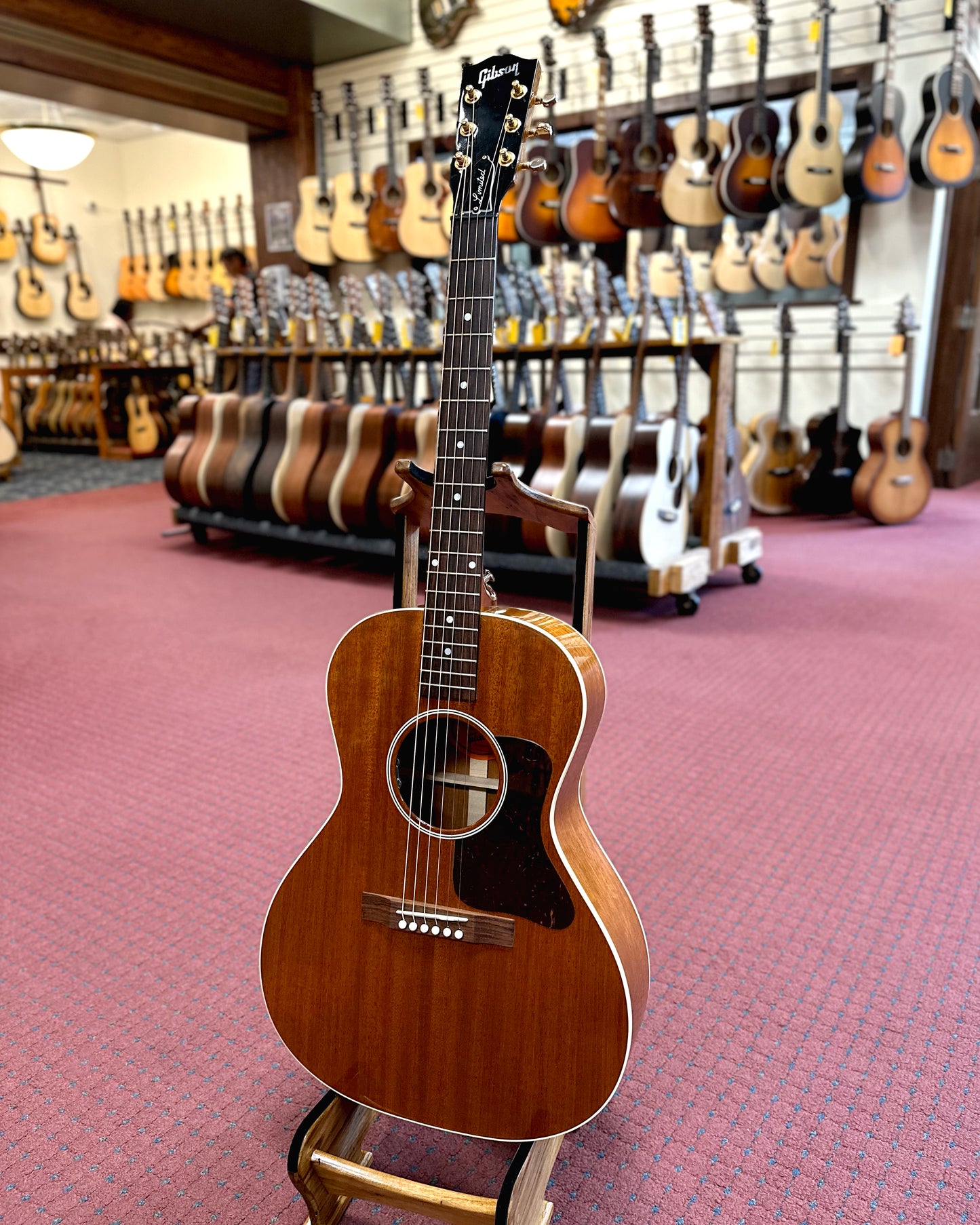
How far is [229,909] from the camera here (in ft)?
5.32

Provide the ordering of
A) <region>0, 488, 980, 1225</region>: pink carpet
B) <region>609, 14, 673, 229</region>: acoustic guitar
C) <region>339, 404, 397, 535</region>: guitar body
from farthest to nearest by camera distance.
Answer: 1. <region>609, 14, 673, 229</region>: acoustic guitar
2. <region>339, 404, 397, 535</region>: guitar body
3. <region>0, 488, 980, 1225</region>: pink carpet

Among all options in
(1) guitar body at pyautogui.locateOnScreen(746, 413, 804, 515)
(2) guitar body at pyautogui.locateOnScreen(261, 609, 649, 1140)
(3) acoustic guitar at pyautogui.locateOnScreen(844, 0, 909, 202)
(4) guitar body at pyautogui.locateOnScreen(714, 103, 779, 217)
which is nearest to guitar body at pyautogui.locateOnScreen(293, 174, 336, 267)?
(4) guitar body at pyautogui.locateOnScreen(714, 103, 779, 217)

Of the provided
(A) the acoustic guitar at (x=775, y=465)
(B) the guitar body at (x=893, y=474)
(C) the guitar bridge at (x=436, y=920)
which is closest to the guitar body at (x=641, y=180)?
(A) the acoustic guitar at (x=775, y=465)

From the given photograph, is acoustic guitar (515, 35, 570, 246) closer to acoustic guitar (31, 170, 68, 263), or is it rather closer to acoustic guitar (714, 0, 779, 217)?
acoustic guitar (714, 0, 779, 217)

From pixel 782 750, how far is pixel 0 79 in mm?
5924

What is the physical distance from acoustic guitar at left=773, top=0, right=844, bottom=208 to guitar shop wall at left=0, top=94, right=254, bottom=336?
7024 mm

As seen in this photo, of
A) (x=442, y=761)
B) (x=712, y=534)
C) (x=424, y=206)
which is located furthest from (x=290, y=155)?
(x=442, y=761)

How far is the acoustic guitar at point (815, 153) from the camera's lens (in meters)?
4.79

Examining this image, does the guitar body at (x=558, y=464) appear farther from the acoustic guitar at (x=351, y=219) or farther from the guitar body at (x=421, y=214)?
the acoustic guitar at (x=351, y=219)

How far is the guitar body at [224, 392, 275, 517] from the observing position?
13.8ft

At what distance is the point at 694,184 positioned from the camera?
204 inches

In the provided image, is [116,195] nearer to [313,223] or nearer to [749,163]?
[313,223]

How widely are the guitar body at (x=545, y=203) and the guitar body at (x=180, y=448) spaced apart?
2333 mm

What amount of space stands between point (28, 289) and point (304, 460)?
27.0ft
